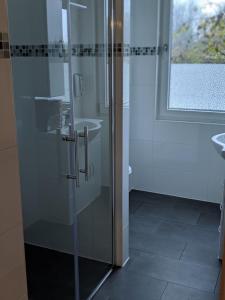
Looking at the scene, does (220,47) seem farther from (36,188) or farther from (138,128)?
(36,188)

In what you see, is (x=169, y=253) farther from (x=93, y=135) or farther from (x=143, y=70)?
(x=143, y=70)

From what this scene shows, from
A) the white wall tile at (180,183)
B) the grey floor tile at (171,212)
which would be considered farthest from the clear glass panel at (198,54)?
the grey floor tile at (171,212)

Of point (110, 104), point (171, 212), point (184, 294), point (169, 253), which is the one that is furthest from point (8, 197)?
point (171, 212)

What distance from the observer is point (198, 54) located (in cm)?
334

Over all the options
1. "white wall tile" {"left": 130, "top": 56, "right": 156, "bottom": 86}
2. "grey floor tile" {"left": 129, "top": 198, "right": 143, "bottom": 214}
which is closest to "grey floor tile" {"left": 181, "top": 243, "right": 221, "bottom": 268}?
"grey floor tile" {"left": 129, "top": 198, "right": 143, "bottom": 214}

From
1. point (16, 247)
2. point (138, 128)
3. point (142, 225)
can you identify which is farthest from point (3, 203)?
point (138, 128)

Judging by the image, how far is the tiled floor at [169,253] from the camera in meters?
2.24

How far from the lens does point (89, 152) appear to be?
2.24 metres

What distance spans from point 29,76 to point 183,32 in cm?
174

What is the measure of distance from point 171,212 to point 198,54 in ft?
5.09

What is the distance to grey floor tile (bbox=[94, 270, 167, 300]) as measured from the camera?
2.19 metres

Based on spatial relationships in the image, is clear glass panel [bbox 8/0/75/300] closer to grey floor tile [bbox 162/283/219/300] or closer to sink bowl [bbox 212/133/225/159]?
grey floor tile [bbox 162/283/219/300]

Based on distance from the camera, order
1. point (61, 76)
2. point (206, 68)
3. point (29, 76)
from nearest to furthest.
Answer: point (61, 76) → point (29, 76) → point (206, 68)

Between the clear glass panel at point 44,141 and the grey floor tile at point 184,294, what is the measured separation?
2.02 ft
